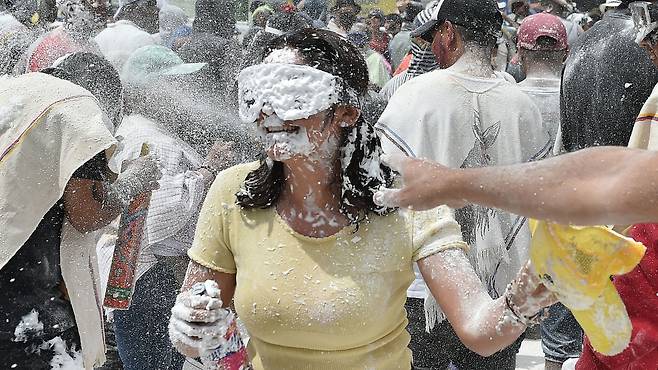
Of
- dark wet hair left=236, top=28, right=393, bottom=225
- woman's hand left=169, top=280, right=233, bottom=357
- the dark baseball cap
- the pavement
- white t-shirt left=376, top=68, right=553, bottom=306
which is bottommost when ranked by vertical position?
the pavement

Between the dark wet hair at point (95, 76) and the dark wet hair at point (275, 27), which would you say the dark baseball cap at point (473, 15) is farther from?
the dark wet hair at point (95, 76)

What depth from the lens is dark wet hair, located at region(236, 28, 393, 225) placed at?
8.17 ft

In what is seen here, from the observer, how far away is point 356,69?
255 cm

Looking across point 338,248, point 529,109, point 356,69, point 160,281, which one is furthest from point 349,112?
point 160,281

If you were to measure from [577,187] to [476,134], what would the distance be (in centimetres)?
264

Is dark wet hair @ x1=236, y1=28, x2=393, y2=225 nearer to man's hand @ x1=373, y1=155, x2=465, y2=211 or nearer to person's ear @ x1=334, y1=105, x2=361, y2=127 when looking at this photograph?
person's ear @ x1=334, y1=105, x2=361, y2=127

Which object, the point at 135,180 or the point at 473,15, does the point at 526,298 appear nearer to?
the point at 135,180

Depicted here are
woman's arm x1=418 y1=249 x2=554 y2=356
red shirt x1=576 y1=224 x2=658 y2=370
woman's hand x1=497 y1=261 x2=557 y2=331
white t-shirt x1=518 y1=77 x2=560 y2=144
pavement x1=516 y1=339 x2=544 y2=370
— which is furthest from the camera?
pavement x1=516 y1=339 x2=544 y2=370

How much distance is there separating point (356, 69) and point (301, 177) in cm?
32

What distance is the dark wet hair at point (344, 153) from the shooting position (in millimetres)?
2490

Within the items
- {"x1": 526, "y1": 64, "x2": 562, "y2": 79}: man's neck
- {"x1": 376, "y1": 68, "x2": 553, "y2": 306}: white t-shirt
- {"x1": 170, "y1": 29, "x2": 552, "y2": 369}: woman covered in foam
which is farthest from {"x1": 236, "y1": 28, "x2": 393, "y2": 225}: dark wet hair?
{"x1": 526, "y1": 64, "x2": 562, "y2": 79}: man's neck

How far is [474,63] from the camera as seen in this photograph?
412 centimetres

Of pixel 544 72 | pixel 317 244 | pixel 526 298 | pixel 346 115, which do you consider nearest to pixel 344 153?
pixel 346 115

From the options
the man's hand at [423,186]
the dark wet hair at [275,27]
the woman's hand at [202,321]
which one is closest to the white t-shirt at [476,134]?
the dark wet hair at [275,27]
